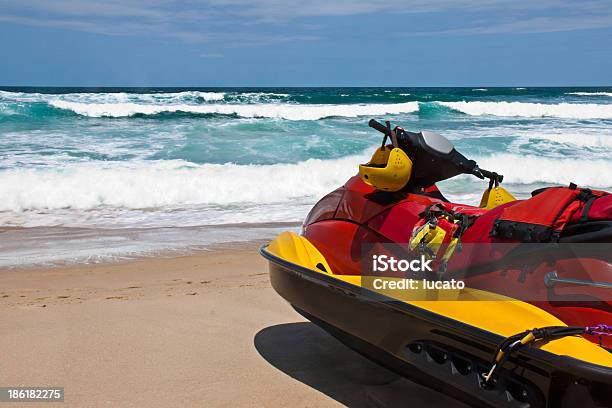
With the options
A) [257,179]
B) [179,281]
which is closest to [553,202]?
[179,281]

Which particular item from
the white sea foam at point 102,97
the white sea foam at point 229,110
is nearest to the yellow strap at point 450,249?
the white sea foam at point 229,110

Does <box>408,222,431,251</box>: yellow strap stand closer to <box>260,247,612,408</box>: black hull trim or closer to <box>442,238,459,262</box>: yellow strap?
<box>442,238,459,262</box>: yellow strap

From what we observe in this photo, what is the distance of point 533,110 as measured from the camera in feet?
114

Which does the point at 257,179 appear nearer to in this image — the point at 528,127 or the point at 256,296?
the point at 256,296

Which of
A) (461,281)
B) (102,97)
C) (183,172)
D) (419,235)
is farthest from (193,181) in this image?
(102,97)

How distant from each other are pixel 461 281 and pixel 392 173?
719 millimetres

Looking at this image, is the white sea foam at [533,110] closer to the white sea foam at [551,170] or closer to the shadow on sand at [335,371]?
the white sea foam at [551,170]

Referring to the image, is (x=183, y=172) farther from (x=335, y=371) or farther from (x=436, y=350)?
(x=436, y=350)

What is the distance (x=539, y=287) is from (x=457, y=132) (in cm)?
1899

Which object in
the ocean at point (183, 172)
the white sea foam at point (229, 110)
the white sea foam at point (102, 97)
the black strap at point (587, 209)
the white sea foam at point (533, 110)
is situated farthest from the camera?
the white sea foam at point (533, 110)

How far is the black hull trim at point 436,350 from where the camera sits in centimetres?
213

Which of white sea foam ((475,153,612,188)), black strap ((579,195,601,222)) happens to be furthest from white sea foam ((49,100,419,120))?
black strap ((579,195,601,222))

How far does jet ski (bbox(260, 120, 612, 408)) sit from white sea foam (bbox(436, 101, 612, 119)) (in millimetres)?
30094

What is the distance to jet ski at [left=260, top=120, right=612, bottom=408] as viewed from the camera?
2232 mm
